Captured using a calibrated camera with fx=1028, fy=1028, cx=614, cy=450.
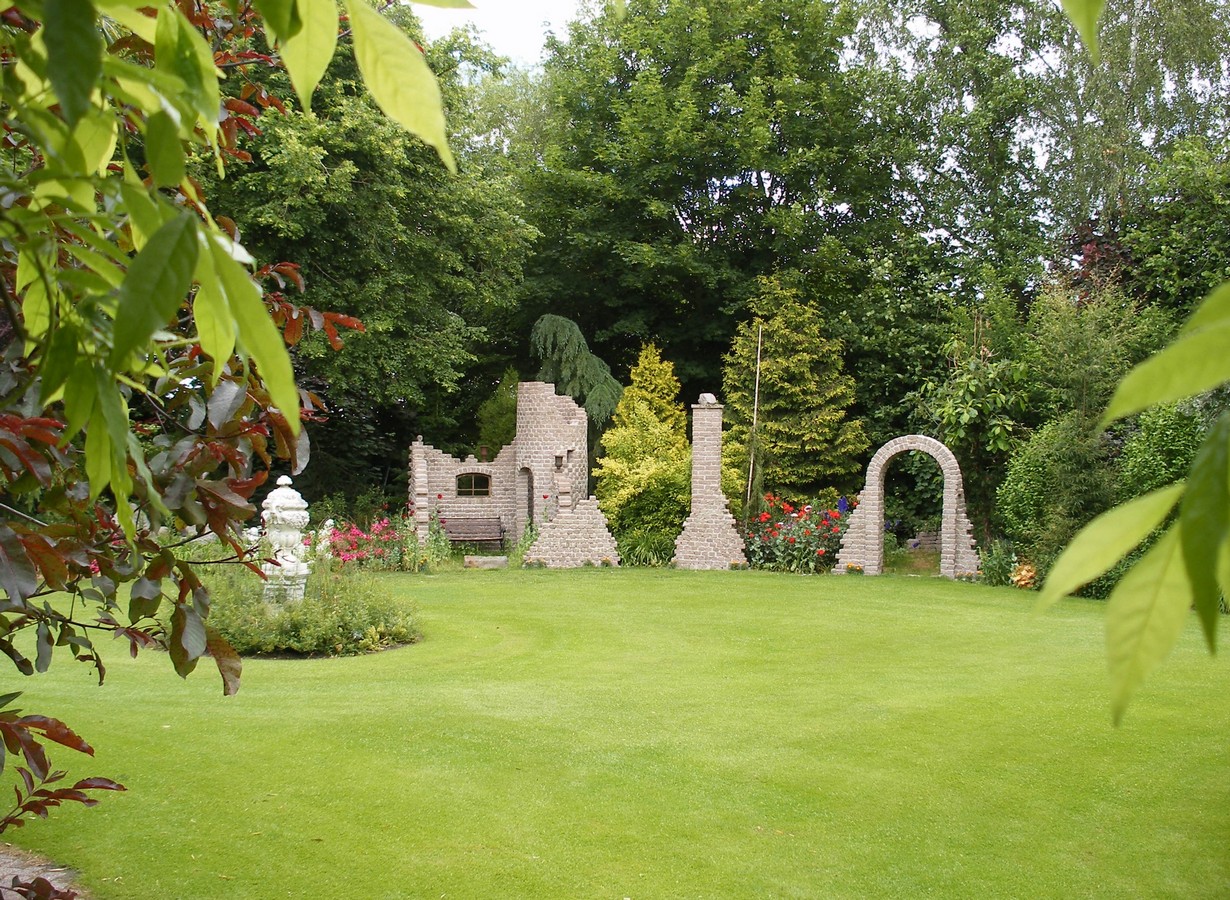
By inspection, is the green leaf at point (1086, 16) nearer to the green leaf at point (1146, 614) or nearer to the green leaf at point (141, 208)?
the green leaf at point (1146, 614)

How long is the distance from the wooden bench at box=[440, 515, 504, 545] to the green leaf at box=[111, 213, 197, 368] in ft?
50.9

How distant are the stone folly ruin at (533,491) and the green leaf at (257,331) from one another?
1299 cm

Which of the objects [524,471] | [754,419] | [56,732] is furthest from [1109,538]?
[524,471]

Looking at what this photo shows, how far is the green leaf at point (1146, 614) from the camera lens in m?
0.32

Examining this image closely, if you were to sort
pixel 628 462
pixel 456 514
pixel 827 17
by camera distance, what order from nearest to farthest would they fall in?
1. pixel 628 462
2. pixel 456 514
3. pixel 827 17

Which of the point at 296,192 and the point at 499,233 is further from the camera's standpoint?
the point at 499,233

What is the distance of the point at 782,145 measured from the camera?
1797cm

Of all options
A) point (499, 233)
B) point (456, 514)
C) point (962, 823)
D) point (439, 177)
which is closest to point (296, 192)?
point (439, 177)

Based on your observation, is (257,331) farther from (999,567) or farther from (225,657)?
(999,567)

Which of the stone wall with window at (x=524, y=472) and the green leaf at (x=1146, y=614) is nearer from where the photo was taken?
the green leaf at (x=1146, y=614)

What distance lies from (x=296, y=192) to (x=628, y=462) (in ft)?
19.1

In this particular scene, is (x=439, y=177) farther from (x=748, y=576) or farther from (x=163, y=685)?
(x=163, y=685)

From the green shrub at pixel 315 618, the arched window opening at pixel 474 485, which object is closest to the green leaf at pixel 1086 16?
the green shrub at pixel 315 618

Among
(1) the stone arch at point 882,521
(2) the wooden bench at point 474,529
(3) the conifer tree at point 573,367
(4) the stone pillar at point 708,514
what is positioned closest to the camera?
(1) the stone arch at point 882,521
